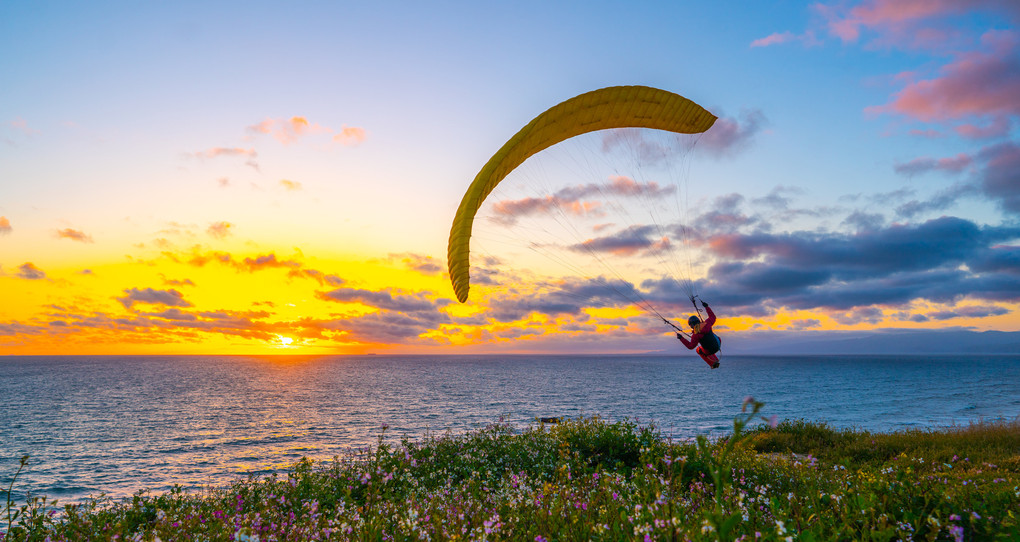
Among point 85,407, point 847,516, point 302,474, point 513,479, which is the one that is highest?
point 847,516

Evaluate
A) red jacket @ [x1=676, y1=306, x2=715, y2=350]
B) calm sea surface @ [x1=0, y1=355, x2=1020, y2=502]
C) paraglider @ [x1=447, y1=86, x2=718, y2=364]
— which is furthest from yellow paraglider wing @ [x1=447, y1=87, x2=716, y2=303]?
calm sea surface @ [x1=0, y1=355, x2=1020, y2=502]

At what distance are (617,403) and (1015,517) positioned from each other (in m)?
62.1

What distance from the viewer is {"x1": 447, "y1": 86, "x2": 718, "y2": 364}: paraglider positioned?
1145 cm

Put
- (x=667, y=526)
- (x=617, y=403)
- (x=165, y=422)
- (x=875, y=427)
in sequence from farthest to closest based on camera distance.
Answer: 1. (x=617, y=403)
2. (x=165, y=422)
3. (x=875, y=427)
4. (x=667, y=526)

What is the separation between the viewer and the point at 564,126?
40.3 ft

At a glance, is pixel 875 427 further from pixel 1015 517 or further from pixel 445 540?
pixel 445 540

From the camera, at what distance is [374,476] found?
363 inches

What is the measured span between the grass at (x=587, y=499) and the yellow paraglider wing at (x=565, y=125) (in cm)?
450

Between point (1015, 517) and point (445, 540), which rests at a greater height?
point (1015, 517)

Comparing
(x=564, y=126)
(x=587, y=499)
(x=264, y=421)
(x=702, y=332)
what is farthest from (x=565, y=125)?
(x=264, y=421)

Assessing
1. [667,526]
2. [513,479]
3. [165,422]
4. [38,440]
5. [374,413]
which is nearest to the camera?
[667,526]

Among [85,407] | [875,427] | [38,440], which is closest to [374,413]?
[38,440]

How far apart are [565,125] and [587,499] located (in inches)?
364

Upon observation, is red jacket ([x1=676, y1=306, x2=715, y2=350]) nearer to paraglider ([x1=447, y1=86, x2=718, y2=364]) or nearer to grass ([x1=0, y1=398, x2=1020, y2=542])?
paraglider ([x1=447, y1=86, x2=718, y2=364])
